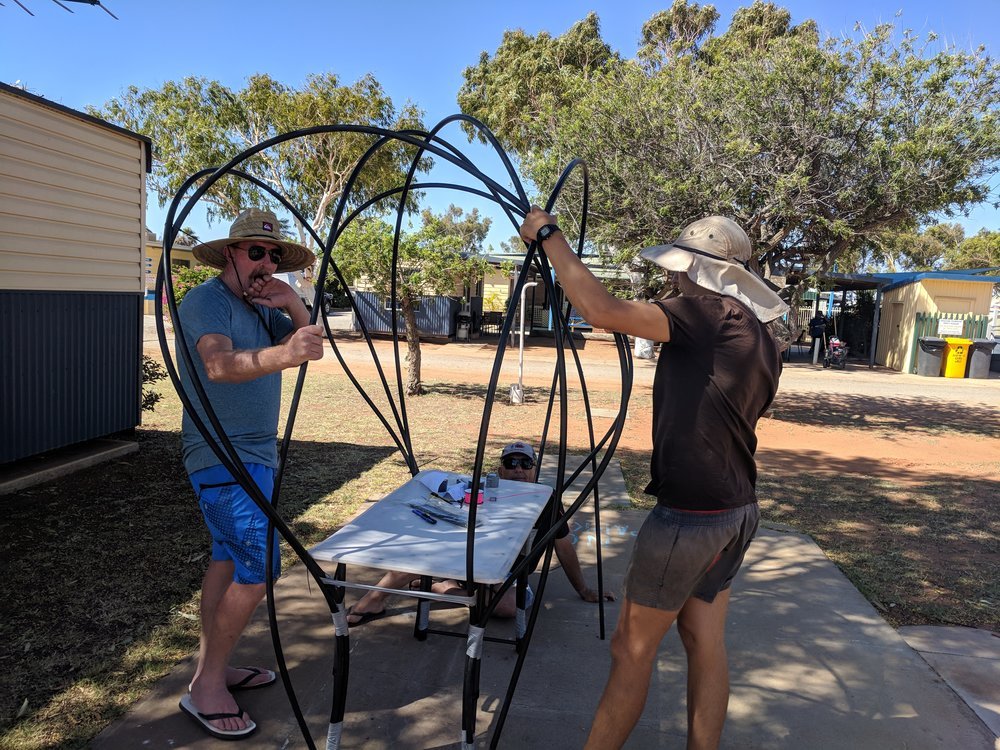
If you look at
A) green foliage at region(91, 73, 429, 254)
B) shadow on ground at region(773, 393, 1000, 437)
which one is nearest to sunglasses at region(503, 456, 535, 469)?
shadow on ground at region(773, 393, 1000, 437)

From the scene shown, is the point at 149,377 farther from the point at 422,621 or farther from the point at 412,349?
the point at 422,621

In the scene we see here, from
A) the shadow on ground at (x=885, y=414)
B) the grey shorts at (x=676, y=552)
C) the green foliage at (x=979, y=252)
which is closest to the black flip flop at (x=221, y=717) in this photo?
the grey shorts at (x=676, y=552)

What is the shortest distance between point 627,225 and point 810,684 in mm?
7604

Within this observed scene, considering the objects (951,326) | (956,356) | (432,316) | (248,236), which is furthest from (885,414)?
(432,316)

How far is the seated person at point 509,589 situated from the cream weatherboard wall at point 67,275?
3.25 metres

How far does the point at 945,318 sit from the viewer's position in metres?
18.1

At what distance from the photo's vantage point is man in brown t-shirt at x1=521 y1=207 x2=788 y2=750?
1.89 metres

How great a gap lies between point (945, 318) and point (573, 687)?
62.8 ft

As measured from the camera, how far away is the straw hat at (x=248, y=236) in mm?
2461

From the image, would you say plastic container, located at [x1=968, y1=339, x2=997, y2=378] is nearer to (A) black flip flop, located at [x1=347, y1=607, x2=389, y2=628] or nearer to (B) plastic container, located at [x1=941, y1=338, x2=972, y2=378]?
(B) plastic container, located at [x1=941, y1=338, x2=972, y2=378]

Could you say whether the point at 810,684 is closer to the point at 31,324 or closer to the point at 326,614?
the point at 326,614

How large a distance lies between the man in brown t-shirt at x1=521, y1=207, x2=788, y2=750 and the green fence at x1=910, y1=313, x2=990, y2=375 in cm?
1915

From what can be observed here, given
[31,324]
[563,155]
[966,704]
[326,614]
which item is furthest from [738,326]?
[563,155]

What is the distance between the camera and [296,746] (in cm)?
229
